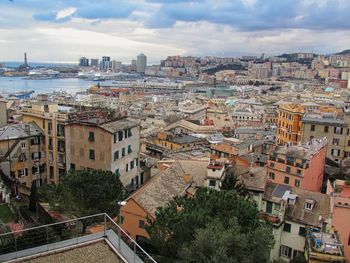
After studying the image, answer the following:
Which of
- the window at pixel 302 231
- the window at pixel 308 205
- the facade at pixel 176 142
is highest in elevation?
the window at pixel 308 205

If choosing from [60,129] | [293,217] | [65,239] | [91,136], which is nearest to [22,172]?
[60,129]

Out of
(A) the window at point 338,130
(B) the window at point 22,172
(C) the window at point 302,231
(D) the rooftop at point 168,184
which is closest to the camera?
(C) the window at point 302,231

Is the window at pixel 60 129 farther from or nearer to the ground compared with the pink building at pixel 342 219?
farther from the ground

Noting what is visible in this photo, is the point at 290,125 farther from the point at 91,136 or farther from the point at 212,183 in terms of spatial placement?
the point at 91,136

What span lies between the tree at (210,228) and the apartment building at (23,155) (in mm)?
14543

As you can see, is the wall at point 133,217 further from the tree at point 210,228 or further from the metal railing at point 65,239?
the tree at point 210,228

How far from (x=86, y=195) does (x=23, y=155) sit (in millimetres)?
11596

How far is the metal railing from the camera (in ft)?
29.0

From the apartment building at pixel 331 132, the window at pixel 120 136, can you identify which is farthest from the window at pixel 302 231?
the apartment building at pixel 331 132

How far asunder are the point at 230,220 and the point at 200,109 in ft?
237

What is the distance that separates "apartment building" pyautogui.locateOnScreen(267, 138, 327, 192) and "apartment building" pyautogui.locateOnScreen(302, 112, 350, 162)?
29.6 ft

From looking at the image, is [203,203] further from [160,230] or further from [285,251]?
[285,251]

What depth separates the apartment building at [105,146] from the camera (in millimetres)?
23250

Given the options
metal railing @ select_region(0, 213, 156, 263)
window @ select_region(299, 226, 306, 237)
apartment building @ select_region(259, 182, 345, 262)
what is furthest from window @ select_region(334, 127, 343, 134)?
metal railing @ select_region(0, 213, 156, 263)
